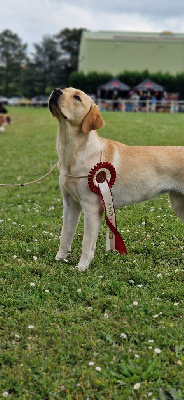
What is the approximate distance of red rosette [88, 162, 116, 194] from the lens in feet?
15.0

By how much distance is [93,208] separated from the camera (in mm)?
4641

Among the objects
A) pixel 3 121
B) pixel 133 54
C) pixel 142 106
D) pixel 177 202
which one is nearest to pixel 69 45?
pixel 133 54

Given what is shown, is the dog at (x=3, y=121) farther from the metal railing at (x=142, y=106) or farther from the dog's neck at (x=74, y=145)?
the dog's neck at (x=74, y=145)

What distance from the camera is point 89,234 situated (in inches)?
183

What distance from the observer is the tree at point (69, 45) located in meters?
78.6

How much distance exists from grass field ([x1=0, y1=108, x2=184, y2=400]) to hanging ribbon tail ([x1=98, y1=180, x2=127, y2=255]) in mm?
141

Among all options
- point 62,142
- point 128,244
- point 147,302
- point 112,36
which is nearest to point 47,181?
point 128,244

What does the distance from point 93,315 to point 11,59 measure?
80.8m

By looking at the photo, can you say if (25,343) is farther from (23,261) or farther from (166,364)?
(23,261)

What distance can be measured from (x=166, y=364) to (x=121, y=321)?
61 cm

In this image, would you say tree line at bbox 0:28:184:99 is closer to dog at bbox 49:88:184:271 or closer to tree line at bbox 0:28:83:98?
Result: tree line at bbox 0:28:83:98

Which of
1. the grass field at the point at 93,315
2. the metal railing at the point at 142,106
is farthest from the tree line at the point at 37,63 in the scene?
the grass field at the point at 93,315

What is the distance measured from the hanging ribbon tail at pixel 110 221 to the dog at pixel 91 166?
76mm

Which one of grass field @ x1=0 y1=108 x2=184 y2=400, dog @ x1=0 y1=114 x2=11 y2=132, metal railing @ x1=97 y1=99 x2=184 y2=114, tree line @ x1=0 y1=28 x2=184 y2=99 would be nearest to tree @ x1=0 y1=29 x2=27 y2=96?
tree line @ x1=0 y1=28 x2=184 y2=99
